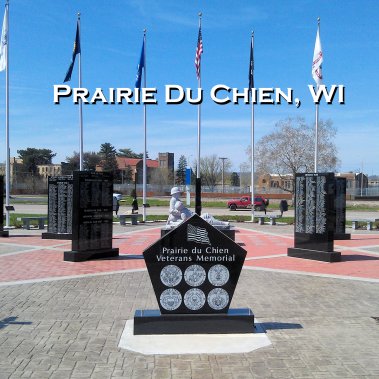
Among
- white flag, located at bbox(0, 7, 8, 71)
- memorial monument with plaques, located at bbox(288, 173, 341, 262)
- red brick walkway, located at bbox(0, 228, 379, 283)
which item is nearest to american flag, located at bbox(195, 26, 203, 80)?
red brick walkway, located at bbox(0, 228, 379, 283)

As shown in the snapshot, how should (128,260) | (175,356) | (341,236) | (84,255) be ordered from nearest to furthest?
(175,356), (84,255), (128,260), (341,236)

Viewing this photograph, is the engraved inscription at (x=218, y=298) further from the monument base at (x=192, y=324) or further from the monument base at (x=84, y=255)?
the monument base at (x=84, y=255)

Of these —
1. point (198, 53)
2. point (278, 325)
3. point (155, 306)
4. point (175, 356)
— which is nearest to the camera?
point (175, 356)

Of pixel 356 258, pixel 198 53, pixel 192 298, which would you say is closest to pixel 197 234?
pixel 192 298

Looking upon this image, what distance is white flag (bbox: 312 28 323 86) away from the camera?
18969 mm

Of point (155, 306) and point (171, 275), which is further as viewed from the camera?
point (155, 306)

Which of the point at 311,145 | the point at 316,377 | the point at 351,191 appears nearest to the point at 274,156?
the point at 311,145

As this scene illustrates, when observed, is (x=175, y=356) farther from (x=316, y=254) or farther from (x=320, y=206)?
(x=320, y=206)

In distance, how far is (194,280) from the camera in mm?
6105

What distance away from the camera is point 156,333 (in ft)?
19.8

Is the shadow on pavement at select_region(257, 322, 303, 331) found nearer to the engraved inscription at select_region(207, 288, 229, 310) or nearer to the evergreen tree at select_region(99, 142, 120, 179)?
the engraved inscription at select_region(207, 288, 229, 310)

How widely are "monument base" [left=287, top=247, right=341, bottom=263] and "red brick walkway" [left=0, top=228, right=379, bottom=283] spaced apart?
205 millimetres

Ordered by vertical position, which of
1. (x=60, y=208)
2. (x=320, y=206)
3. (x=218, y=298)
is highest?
(x=320, y=206)

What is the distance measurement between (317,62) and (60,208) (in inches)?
445
